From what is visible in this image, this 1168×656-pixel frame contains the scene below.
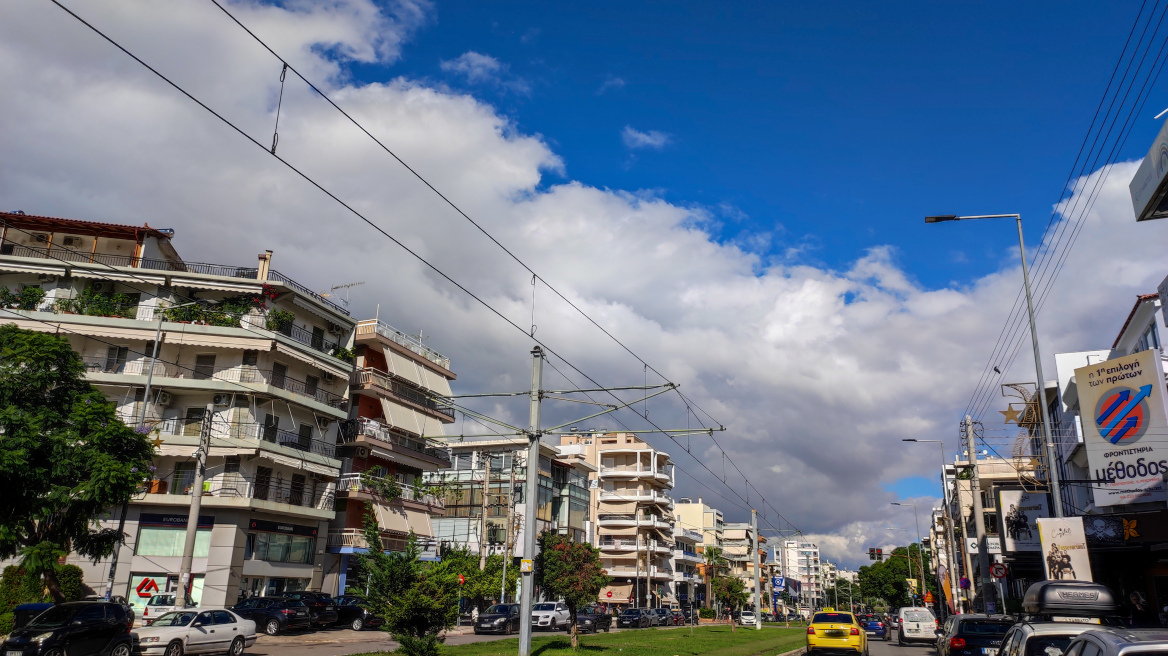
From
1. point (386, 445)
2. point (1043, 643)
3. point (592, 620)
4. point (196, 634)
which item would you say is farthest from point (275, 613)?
point (1043, 643)

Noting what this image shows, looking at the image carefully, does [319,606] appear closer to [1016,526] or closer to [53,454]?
[53,454]

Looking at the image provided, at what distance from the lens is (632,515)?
87000 mm

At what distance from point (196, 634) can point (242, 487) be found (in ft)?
53.3

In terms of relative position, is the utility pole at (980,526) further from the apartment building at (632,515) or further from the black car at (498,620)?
the apartment building at (632,515)

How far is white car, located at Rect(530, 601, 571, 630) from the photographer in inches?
1694

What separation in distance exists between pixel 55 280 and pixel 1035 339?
42696mm

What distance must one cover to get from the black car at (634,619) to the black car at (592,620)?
19.7 feet

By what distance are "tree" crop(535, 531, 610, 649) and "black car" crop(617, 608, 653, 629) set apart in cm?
2683

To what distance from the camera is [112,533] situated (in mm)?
24078

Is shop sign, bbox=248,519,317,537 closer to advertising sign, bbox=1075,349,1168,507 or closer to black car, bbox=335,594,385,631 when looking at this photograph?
black car, bbox=335,594,385,631

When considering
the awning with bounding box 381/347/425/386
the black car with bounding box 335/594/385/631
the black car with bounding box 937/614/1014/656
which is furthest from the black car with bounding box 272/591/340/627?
the black car with bounding box 937/614/1014/656

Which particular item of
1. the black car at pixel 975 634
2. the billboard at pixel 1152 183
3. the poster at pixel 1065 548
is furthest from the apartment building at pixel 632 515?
the billboard at pixel 1152 183

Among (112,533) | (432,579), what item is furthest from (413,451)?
(432,579)

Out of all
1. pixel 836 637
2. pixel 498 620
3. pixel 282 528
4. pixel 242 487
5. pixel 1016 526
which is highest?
pixel 242 487
